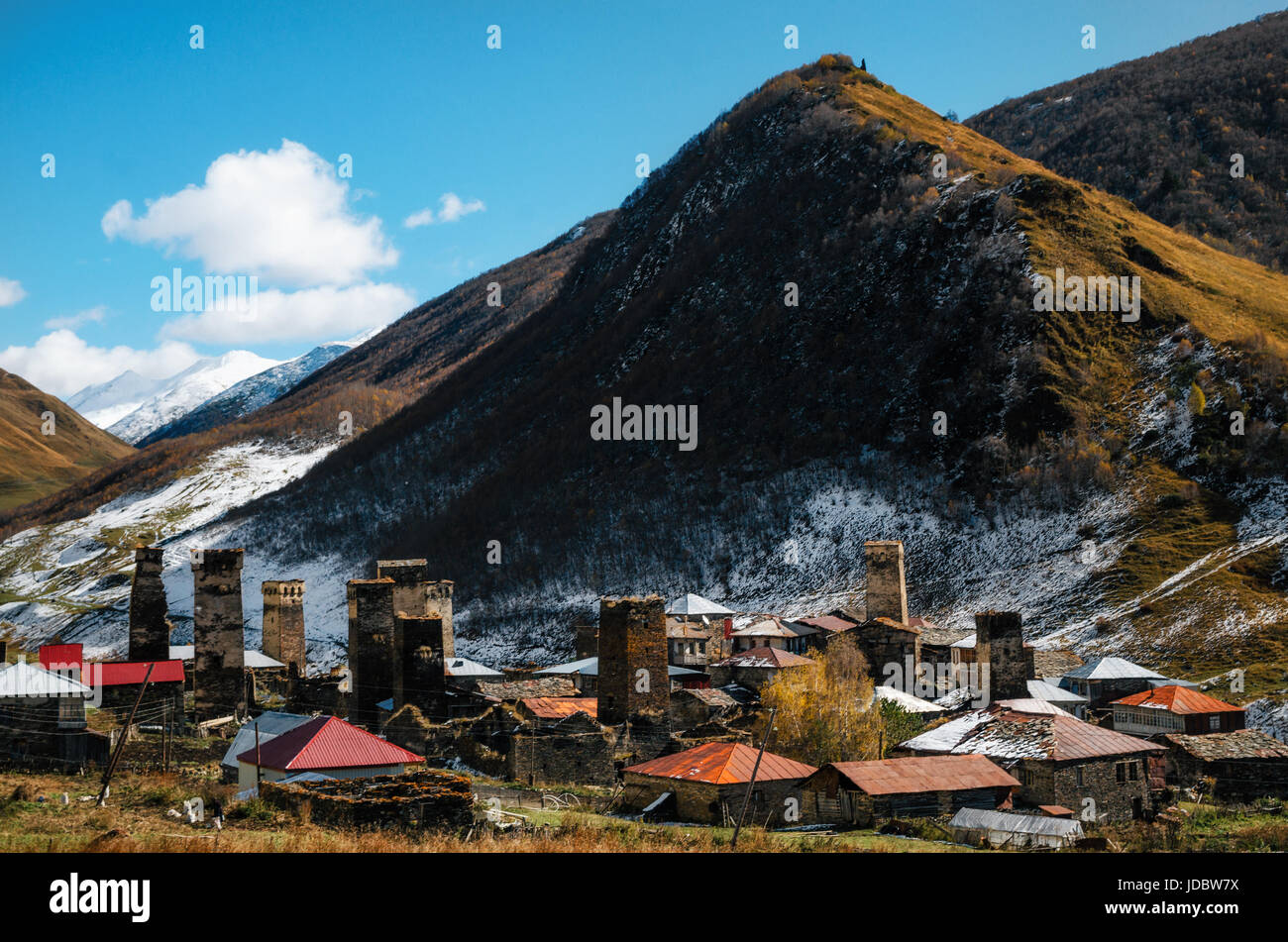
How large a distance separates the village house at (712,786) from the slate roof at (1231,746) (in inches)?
658

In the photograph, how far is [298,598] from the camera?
62.1 metres

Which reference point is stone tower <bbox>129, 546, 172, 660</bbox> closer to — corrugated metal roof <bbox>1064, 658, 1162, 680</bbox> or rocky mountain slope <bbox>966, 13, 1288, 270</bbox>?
corrugated metal roof <bbox>1064, 658, 1162, 680</bbox>

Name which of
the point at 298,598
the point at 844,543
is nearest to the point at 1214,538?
the point at 844,543

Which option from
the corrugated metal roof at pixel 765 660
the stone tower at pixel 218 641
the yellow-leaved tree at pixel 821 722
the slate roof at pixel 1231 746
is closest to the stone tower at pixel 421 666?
the stone tower at pixel 218 641

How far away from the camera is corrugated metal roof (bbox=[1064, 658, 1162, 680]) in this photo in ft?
165

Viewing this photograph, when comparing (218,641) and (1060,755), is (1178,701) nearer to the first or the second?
(1060,755)

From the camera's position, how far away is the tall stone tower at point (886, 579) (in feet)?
208

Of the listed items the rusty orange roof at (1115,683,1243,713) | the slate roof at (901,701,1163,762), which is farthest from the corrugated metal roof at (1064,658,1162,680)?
the slate roof at (901,701,1163,762)

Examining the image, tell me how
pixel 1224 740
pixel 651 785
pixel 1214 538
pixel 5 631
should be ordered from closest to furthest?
pixel 651 785 < pixel 1224 740 < pixel 1214 538 < pixel 5 631

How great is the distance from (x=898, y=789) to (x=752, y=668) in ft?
75.5

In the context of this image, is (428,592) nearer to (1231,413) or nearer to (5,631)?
(1231,413)

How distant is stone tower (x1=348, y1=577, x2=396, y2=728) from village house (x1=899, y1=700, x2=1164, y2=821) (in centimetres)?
1619

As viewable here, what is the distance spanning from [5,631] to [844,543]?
3104 inches

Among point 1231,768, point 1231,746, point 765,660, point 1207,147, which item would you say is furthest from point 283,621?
point 1207,147
